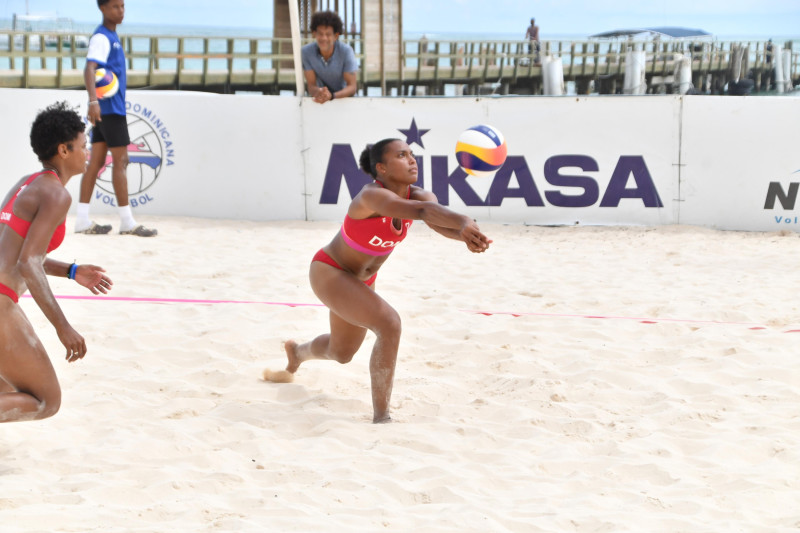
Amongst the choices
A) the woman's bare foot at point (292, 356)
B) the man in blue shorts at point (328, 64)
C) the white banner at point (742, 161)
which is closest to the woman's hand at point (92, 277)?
the woman's bare foot at point (292, 356)

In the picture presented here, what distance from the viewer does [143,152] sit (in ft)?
30.1

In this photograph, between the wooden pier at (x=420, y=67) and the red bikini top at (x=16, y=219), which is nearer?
the red bikini top at (x=16, y=219)

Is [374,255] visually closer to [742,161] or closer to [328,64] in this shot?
[328,64]

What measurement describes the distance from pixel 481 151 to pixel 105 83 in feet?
15.0

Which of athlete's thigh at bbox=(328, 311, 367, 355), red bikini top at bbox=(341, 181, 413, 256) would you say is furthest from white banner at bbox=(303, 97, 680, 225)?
red bikini top at bbox=(341, 181, 413, 256)

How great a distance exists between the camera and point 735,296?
6.16 meters

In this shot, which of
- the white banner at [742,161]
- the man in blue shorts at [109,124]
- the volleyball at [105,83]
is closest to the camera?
the man in blue shorts at [109,124]

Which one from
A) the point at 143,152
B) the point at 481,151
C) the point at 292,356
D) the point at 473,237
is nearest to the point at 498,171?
the point at 143,152

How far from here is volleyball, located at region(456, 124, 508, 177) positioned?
4.74 m

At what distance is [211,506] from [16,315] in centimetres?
107

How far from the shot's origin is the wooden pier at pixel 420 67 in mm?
17656

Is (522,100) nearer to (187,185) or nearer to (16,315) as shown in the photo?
(187,185)

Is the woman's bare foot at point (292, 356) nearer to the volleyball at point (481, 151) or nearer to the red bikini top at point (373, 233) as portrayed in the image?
the red bikini top at point (373, 233)

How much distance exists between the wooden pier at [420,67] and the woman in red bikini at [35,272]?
8.63m
